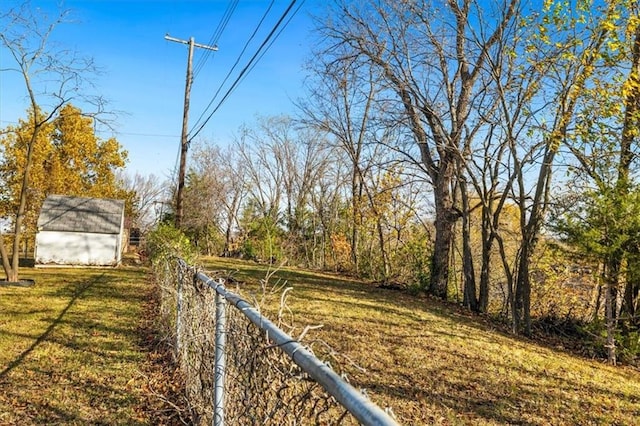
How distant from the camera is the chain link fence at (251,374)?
1.38 meters

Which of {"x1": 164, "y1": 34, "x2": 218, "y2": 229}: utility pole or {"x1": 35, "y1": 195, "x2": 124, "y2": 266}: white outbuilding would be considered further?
{"x1": 35, "y1": 195, "x2": 124, "y2": 266}: white outbuilding

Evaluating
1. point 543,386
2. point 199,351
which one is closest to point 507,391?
point 543,386

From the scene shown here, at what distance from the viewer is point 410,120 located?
10.2 m

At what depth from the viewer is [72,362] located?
471 centimetres

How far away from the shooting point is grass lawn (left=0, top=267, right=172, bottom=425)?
353 cm

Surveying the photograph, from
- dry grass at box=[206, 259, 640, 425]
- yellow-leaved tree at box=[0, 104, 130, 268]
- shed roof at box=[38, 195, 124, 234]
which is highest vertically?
yellow-leaved tree at box=[0, 104, 130, 268]

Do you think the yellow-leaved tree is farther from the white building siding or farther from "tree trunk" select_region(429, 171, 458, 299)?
"tree trunk" select_region(429, 171, 458, 299)

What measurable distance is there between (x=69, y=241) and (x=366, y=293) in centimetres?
1304

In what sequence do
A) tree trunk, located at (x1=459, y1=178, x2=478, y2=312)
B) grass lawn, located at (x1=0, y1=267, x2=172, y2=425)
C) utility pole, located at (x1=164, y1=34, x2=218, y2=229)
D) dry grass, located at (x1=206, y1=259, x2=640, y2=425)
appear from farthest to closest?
utility pole, located at (x1=164, y1=34, x2=218, y2=229) < tree trunk, located at (x1=459, y1=178, x2=478, y2=312) < dry grass, located at (x1=206, y1=259, x2=640, y2=425) < grass lawn, located at (x1=0, y1=267, x2=172, y2=425)

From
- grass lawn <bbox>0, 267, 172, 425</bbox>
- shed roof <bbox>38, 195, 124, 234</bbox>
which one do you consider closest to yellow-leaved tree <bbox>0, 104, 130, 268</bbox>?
shed roof <bbox>38, 195, 124, 234</bbox>

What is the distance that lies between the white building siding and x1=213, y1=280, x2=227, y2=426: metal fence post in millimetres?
17346

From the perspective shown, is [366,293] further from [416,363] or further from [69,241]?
[69,241]

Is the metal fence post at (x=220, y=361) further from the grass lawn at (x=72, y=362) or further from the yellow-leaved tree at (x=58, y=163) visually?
the yellow-leaved tree at (x=58, y=163)

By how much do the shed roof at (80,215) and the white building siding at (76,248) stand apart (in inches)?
9.4
